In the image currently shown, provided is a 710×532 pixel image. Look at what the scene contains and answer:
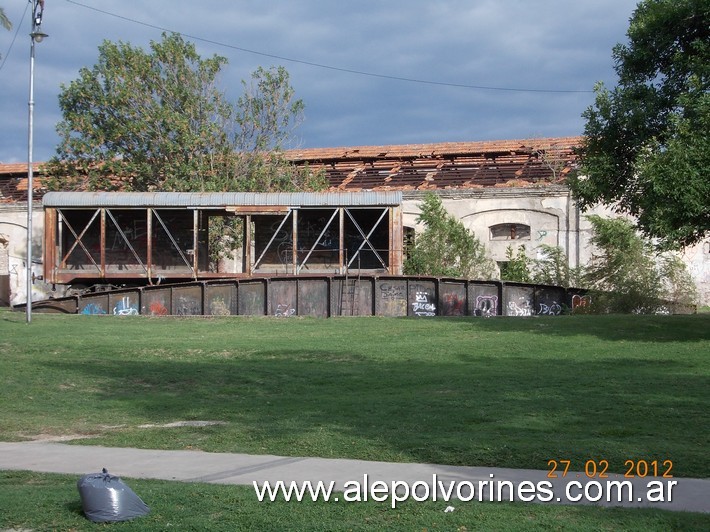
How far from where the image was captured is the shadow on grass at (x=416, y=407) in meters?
9.75

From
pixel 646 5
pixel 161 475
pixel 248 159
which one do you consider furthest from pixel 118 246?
pixel 161 475

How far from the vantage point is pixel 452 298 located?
3091cm

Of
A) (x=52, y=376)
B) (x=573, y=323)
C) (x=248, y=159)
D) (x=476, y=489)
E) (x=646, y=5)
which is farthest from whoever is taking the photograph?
(x=248, y=159)

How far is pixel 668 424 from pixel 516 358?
25.5 ft

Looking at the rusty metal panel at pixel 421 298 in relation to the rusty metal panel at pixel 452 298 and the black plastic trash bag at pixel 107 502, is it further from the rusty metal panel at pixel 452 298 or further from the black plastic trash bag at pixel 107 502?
the black plastic trash bag at pixel 107 502

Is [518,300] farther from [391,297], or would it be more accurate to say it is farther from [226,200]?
[226,200]

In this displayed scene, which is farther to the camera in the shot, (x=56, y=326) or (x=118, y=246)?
(x=118, y=246)

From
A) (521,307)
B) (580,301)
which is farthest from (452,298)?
(580,301)

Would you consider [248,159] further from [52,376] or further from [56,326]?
[52,376]

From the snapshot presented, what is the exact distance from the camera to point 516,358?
1867 centimetres

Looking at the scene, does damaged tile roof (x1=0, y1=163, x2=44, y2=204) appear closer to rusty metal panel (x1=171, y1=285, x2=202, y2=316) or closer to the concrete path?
rusty metal panel (x1=171, y1=285, x2=202, y2=316)

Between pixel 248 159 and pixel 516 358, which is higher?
pixel 248 159

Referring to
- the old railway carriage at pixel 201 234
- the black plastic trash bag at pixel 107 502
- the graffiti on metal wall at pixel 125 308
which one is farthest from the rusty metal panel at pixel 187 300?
the black plastic trash bag at pixel 107 502

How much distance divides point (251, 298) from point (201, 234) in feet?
31.1
